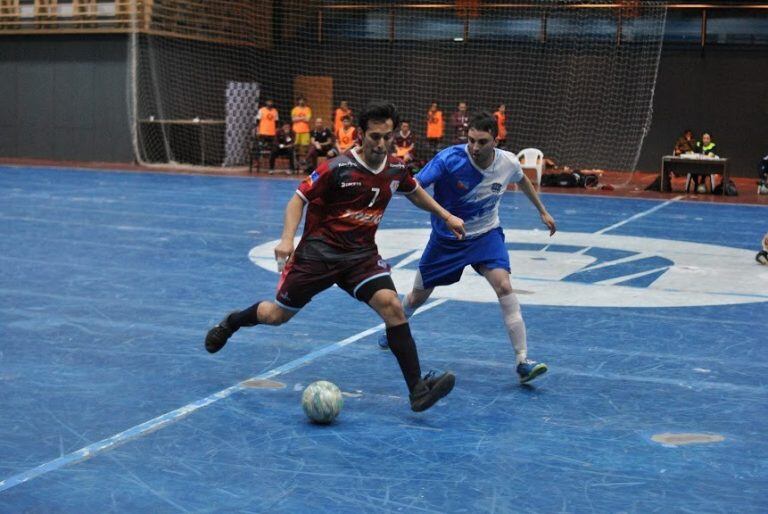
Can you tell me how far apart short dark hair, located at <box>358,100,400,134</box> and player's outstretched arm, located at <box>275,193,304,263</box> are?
615mm

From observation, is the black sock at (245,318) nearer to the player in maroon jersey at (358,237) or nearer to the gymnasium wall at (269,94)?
the player in maroon jersey at (358,237)

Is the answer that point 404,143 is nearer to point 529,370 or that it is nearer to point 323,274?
point 529,370

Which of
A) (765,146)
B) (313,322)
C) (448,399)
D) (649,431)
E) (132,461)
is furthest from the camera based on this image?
(765,146)

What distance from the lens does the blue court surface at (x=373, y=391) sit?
4.98m

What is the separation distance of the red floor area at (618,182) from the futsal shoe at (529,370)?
1668 centimetres

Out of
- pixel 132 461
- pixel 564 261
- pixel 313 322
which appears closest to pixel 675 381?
pixel 313 322

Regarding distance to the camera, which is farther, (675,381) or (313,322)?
(313,322)

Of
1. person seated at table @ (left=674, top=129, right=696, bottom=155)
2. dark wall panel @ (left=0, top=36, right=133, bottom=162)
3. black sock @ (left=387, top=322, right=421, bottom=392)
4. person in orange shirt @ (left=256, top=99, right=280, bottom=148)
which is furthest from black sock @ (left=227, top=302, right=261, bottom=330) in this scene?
dark wall panel @ (left=0, top=36, right=133, bottom=162)

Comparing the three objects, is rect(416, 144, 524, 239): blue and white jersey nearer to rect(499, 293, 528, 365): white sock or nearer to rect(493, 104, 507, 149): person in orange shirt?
rect(499, 293, 528, 365): white sock

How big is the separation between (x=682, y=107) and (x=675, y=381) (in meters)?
25.4

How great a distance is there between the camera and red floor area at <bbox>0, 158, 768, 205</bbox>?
2338 centimetres

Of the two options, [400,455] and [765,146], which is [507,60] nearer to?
[765,146]

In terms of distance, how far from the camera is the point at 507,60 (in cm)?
3122

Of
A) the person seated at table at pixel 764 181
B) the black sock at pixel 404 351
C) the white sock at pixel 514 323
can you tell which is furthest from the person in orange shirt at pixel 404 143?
the black sock at pixel 404 351
